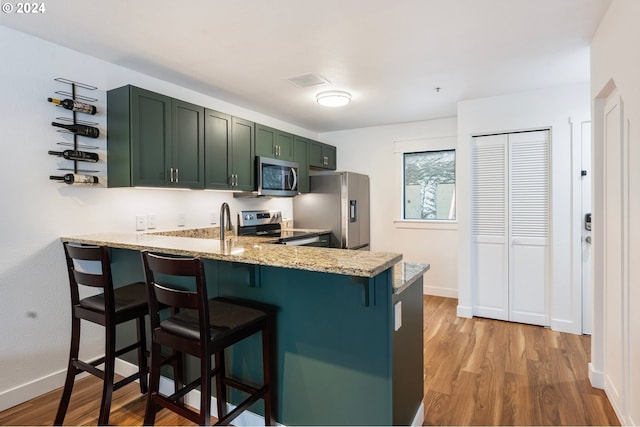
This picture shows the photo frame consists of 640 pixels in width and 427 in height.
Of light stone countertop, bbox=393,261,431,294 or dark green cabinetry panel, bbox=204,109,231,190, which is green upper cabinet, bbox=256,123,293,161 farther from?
light stone countertop, bbox=393,261,431,294

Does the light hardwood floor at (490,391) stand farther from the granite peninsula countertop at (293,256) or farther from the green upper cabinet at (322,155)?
the green upper cabinet at (322,155)

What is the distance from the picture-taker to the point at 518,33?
226 cm

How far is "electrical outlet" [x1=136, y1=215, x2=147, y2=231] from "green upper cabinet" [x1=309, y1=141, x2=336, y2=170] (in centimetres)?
232

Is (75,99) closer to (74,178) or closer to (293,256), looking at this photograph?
(74,178)

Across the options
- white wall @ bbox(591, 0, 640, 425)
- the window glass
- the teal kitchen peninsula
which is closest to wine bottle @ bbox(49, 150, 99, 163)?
the teal kitchen peninsula

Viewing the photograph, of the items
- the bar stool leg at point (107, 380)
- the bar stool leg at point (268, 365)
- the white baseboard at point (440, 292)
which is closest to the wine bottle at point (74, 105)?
the bar stool leg at point (107, 380)

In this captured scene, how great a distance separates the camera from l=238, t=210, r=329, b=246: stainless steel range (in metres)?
3.77

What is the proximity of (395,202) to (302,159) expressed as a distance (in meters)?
1.49

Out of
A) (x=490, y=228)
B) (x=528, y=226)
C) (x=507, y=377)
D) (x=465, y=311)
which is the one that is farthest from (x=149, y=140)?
(x=528, y=226)

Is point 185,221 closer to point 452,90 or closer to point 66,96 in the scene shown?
point 66,96

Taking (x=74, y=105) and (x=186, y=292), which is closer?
(x=186, y=292)

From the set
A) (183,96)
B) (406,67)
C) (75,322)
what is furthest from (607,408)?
(183,96)

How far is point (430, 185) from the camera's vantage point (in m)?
4.70

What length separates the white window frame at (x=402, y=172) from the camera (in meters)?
4.50
